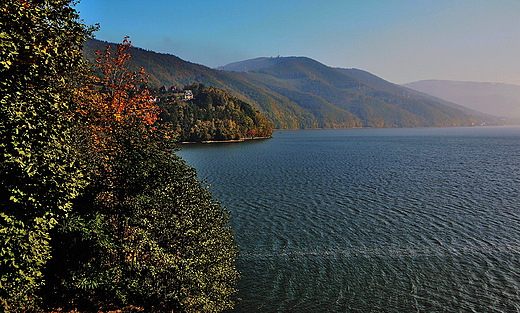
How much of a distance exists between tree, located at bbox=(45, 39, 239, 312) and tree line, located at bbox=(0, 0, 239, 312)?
7cm

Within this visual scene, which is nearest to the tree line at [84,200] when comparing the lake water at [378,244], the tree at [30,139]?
the tree at [30,139]

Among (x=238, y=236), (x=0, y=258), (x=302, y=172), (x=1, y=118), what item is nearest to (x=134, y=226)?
(x=0, y=258)

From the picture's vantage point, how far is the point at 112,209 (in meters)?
17.2

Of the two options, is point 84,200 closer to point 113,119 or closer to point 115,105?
point 113,119

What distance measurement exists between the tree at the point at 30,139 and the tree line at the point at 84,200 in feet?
0.16

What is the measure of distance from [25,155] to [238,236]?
26207mm

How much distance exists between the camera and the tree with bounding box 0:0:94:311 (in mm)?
12383

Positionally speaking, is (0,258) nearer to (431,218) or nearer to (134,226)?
(134,226)

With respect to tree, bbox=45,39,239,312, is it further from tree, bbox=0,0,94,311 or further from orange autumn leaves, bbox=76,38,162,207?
tree, bbox=0,0,94,311

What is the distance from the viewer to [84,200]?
1716cm

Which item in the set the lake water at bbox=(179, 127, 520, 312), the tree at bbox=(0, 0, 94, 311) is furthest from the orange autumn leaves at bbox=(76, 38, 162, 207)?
the lake water at bbox=(179, 127, 520, 312)

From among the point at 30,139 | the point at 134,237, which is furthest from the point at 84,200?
the point at 30,139

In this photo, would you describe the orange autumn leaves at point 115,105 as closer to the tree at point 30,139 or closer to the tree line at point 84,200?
the tree line at point 84,200

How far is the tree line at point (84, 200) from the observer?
12.9m
